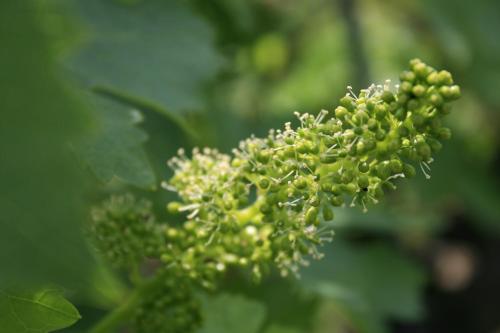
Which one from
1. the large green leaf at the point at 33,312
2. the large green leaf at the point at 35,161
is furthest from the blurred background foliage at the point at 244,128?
the large green leaf at the point at 33,312

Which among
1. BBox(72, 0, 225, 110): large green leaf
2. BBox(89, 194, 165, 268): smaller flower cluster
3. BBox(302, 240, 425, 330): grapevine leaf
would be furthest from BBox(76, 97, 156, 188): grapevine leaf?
BBox(302, 240, 425, 330): grapevine leaf

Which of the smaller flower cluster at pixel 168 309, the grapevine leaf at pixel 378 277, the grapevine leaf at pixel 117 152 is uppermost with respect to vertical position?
the grapevine leaf at pixel 378 277

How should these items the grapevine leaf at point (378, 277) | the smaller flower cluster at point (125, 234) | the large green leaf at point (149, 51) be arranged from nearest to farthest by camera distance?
1. the smaller flower cluster at point (125, 234)
2. the large green leaf at point (149, 51)
3. the grapevine leaf at point (378, 277)

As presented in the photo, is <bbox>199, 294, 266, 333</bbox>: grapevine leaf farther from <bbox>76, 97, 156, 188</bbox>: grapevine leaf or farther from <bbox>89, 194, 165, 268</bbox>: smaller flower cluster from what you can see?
<bbox>76, 97, 156, 188</bbox>: grapevine leaf

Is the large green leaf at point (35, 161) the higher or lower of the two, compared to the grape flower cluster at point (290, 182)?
lower

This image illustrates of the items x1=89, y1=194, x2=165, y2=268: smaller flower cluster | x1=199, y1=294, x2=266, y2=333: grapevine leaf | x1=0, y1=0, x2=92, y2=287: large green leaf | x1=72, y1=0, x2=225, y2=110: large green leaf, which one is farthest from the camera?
x1=72, y1=0, x2=225, y2=110: large green leaf

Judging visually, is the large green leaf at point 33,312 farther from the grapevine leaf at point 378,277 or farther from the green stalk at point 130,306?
the grapevine leaf at point 378,277

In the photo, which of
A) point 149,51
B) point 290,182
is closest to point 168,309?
point 290,182

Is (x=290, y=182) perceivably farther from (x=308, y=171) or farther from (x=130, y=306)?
(x=130, y=306)
